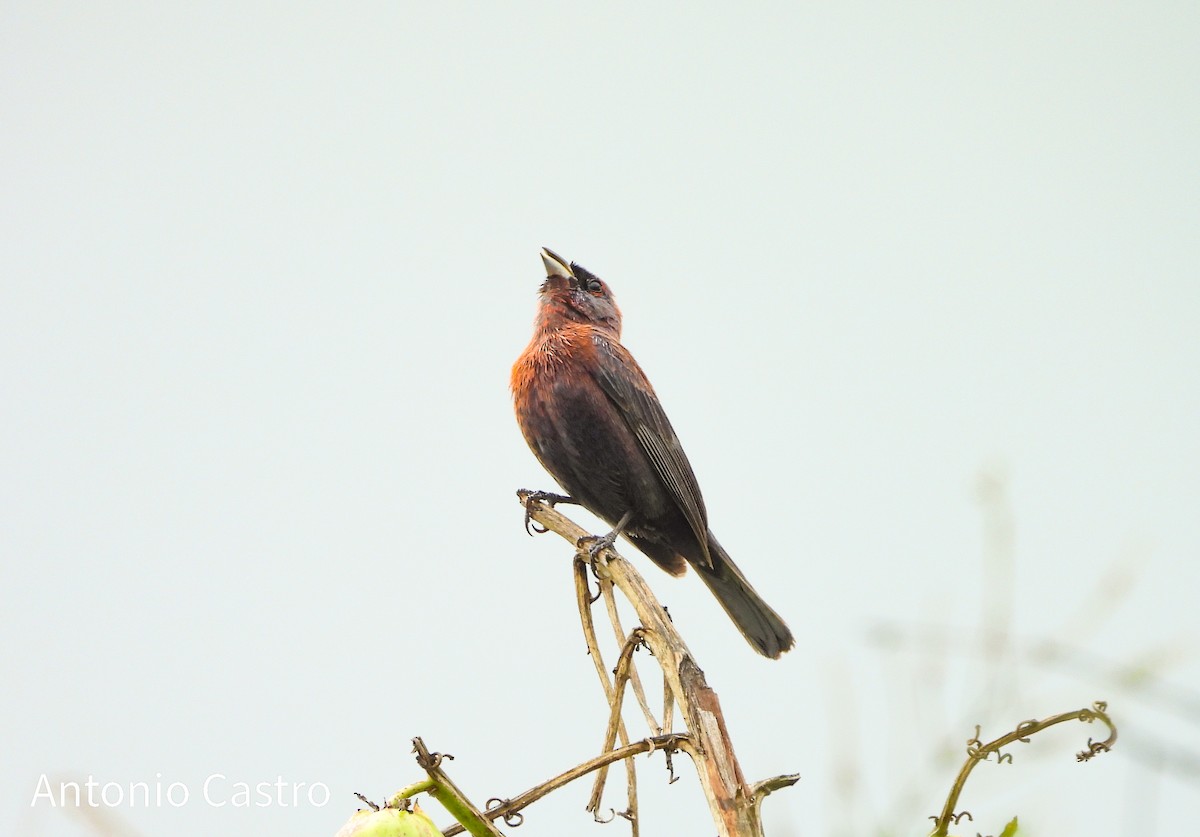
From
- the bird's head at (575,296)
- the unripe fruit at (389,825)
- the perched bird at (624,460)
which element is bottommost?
the unripe fruit at (389,825)

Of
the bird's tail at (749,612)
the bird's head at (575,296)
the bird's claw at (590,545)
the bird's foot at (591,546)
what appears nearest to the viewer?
the bird's foot at (591,546)

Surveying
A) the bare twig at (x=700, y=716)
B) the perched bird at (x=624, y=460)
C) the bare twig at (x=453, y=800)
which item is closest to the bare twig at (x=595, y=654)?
the bare twig at (x=700, y=716)

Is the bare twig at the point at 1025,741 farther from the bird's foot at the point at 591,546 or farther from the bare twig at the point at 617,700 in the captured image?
the bird's foot at the point at 591,546

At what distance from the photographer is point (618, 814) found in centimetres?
156

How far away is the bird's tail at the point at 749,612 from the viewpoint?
4.89 m

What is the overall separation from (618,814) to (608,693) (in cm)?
21

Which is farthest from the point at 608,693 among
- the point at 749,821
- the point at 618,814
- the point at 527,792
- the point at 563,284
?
the point at 563,284

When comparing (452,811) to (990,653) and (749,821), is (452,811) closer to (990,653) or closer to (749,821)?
(749,821)

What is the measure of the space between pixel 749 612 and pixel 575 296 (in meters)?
1.74

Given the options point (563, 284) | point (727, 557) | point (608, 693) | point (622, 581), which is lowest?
point (608, 693)

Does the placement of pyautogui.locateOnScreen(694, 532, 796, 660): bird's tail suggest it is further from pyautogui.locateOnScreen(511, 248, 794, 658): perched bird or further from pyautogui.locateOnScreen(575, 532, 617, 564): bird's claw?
pyautogui.locateOnScreen(575, 532, 617, 564): bird's claw

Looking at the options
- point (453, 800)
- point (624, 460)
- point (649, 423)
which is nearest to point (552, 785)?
point (453, 800)

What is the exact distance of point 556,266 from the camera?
5.86 metres

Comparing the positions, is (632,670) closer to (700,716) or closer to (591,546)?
(700,716)
